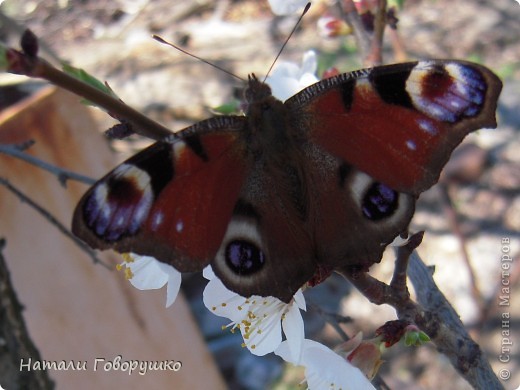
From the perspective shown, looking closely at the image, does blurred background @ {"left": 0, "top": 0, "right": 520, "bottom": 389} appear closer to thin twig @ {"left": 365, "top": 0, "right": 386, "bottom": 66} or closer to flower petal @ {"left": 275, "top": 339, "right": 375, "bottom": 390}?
flower petal @ {"left": 275, "top": 339, "right": 375, "bottom": 390}

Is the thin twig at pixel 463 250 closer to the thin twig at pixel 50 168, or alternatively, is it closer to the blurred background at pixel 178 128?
the blurred background at pixel 178 128

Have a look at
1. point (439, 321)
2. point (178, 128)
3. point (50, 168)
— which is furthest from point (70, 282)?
point (439, 321)

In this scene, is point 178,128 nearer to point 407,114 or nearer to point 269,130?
point 269,130

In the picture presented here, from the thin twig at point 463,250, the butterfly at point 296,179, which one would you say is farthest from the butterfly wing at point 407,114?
the thin twig at point 463,250

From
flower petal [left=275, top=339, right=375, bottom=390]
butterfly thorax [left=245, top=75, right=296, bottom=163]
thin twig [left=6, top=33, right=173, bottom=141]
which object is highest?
thin twig [left=6, top=33, right=173, bottom=141]

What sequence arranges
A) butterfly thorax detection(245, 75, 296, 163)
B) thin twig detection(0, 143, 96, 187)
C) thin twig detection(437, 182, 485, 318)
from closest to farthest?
butterfly thorax detection(245, 75, 296, 163)
thin twig detection(0, 143, 96, 187)
thin twig detection(437, 182, 485, 318)

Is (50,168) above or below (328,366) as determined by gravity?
above

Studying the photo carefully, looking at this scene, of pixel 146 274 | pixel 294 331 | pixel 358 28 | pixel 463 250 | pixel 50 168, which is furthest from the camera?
pixel 463 250

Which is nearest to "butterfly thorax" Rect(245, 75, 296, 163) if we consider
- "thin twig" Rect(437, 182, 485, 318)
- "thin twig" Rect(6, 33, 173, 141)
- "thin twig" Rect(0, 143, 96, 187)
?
"thin twig" Rect(6, 33, 173, 141)

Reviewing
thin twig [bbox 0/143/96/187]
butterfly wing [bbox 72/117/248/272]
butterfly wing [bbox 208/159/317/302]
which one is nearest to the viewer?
butterfly wing [bbox 72/117/248/272]
